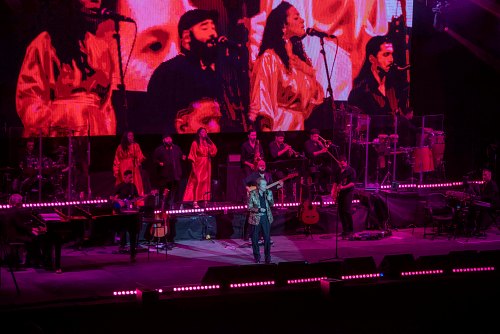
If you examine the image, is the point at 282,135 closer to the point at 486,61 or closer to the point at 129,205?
the point at 129,205

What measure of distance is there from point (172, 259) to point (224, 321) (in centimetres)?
494

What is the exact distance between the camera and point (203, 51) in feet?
66.6

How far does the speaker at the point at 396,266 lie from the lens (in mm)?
13289

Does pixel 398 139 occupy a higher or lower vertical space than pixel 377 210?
higher

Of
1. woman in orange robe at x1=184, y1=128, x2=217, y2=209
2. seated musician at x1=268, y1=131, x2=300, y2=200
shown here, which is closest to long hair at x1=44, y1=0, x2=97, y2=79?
woman in orange robe at x1=184, y1=128, x2=217, y2=209

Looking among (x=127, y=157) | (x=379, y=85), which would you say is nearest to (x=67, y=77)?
(x=127, y=157)

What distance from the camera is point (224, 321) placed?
11945 mm

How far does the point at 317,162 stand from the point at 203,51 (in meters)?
3.77

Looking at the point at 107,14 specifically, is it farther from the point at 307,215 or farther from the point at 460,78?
the point at 460,78

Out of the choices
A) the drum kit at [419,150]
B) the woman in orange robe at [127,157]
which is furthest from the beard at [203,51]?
the drum kit at [419,150]

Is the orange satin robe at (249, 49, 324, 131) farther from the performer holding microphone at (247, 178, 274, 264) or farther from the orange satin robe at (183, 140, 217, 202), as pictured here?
the performer holding microphone at (247, 178, 274, 264)

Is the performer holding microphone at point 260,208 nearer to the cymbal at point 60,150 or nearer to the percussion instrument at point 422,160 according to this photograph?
the cymbal at point 60,150

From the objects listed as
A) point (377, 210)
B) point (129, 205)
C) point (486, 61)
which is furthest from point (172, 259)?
point (486, 61)

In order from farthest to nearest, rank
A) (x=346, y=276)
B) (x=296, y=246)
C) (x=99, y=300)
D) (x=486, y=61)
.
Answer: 1. (x=486, y=61)
2. (x=296, y=246)
3. (x=346, y=276)
4. (x=99, y=300)
